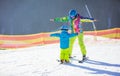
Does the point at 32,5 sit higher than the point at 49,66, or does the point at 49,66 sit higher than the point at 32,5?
the point at 32,5

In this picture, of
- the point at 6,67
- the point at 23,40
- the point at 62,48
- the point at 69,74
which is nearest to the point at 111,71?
the point at 69,74

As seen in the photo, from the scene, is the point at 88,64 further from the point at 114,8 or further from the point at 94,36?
the point at 114,8

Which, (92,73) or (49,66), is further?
(49,66)

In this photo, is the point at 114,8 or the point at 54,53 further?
the point at 114,8

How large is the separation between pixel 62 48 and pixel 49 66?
754 mm

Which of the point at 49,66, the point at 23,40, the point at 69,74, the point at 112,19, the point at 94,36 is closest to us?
the point at 69,74

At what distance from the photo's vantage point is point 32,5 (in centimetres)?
2666

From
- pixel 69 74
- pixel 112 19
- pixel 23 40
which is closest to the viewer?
pixel 69 74

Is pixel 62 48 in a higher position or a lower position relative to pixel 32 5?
lower

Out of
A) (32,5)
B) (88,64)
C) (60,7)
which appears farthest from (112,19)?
(88,64)

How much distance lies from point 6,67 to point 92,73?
3018mm

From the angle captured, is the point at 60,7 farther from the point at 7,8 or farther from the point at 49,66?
the point at 49,66

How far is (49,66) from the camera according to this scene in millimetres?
10625

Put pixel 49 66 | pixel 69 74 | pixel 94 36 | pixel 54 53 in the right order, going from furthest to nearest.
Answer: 1. pixel 94 36
2. pixel 54 53
3. pixel 49 66
4. pixel 69 74
